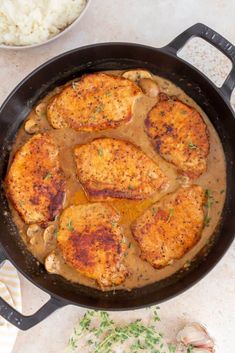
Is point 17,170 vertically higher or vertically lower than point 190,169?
lower

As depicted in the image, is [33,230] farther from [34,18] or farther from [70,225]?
[34,18]

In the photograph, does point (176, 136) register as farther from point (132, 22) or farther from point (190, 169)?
point (132, 22)

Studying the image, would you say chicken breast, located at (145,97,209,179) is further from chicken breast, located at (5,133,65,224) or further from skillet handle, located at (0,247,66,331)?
skillet handle, located at (0,247,66,331)

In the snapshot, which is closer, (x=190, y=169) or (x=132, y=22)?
(x=190, y=169)

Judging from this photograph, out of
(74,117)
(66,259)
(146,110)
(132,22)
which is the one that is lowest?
(66,259)

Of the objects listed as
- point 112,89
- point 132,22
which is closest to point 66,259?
point 112,89

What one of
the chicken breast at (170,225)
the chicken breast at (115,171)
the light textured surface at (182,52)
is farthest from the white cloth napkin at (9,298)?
the chicken breast at (170,225)
